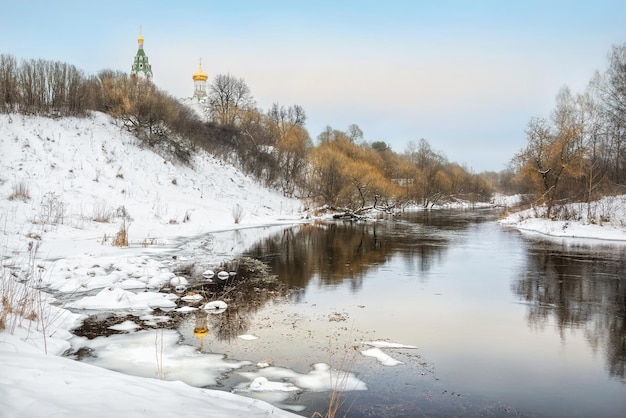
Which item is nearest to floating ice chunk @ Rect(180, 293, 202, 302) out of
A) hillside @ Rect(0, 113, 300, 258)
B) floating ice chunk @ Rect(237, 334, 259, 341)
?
floating ice chunk @ Rect(237, 334, 259, 341)

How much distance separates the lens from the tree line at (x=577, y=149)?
28.4m

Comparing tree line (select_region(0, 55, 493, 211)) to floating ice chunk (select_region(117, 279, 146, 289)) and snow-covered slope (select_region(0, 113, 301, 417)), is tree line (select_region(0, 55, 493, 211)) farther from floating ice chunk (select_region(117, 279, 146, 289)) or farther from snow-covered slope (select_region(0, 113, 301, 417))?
floating ice chunk (select_region(117, 279, 146, 289))

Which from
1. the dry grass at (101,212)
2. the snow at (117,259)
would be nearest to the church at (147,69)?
the snow at (117,259)

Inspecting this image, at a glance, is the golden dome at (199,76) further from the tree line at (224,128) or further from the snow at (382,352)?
the snow at (382,352)

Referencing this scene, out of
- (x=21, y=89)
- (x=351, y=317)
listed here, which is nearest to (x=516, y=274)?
(x=351, y=317)

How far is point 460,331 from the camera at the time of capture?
734cm

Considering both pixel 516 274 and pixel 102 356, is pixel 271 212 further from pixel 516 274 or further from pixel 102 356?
pixel 102 356

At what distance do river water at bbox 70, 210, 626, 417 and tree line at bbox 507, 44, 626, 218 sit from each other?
16.6m

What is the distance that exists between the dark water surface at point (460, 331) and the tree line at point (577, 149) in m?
15.7

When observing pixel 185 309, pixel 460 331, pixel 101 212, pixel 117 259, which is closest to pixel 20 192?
pixel 101 212

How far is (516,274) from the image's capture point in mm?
12273

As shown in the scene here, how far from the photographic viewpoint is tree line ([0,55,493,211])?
2800 centimetres

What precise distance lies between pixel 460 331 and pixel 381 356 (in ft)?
6.49

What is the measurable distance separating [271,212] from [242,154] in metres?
11.9
